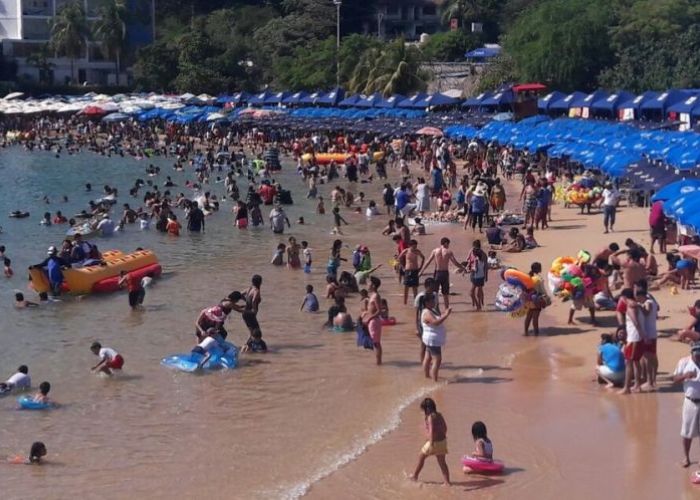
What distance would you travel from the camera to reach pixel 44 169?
5075 centimetres

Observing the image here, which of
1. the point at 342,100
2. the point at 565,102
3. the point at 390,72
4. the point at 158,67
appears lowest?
the point at 342,100

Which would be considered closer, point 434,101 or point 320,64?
point 434,101

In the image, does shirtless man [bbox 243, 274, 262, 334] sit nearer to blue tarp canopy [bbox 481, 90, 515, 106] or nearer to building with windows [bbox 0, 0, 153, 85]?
blue tarp canopy [bbox 481, 90, 515, 106]

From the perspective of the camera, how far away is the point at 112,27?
8588cm

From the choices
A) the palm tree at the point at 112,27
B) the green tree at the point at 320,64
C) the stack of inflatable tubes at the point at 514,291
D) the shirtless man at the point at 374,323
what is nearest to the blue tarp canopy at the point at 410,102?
the green tree at the point at 320,64

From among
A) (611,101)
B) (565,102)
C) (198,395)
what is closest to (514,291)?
(198,395)

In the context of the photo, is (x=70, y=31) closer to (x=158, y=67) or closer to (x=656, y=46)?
(x=158, y=67)

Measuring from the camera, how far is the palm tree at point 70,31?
280 feet

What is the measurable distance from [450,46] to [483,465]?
68097 mm

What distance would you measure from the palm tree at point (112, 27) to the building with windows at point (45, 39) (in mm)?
3650

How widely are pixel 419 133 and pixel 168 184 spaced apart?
40.7ft

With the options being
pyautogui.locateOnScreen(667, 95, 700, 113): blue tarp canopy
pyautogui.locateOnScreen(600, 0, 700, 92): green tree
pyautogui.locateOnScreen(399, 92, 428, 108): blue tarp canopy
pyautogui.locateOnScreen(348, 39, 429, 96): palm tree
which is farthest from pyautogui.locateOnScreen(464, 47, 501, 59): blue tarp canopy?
pyautogui.locateOnScreen(667, 95, 700, 113): blue tarp canopy

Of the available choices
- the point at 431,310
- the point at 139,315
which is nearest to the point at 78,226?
the point at 139,315

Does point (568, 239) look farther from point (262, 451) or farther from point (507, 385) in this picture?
point (262, 451)
